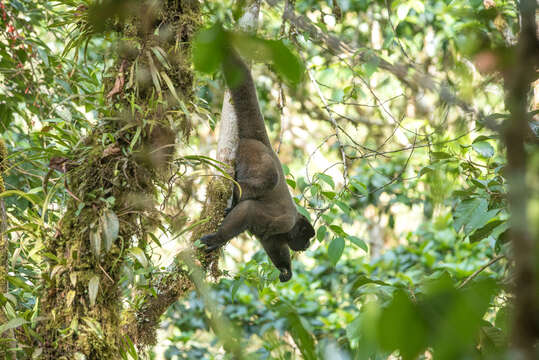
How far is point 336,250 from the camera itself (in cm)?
356

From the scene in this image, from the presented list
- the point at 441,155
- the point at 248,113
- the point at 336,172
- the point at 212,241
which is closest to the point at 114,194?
the point at 212,241

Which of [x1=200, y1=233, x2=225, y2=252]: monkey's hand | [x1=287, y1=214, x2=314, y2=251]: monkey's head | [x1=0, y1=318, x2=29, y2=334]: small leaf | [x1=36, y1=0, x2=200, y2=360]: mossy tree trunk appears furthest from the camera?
[x1=287, y1=214, x2=314, y2=251]: monkey's head

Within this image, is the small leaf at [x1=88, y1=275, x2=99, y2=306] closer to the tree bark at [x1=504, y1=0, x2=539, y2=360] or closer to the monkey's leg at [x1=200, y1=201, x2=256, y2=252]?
the monkey's leg at [x1=200, y1=201, x2=256, y2=252]

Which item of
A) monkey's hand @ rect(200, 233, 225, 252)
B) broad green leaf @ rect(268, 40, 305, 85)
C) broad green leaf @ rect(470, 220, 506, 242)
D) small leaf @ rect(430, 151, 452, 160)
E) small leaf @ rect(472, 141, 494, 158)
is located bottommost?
broad green leaf @ rect(268, 40, 305, 85)

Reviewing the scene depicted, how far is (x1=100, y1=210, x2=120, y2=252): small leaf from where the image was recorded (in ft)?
6.82

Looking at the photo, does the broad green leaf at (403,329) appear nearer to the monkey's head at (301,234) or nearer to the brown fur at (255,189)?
the brown fur at (255,189)

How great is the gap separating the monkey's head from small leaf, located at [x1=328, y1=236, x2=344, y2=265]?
1089mm

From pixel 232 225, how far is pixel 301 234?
3.44 feet

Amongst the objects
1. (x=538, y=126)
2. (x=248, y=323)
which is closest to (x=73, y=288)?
(x=538, y=126)

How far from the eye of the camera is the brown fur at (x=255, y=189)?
380 cm

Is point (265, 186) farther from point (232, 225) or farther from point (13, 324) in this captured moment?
point (13, 324)

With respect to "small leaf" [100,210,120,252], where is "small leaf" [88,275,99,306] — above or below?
below

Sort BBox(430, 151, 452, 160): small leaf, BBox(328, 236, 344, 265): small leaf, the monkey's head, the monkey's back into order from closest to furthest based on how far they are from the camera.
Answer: BBox(430, 151, 452, 160): small leaf < BBox(328, 236, 344, 265): small leaf < the monkey's back < the monkey's head

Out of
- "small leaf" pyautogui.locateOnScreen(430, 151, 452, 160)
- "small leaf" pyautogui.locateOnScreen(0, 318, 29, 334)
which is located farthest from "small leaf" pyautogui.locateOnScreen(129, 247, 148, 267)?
"small leaf" pyautogui.locateOnScreen(430, 151, 452, 160)
